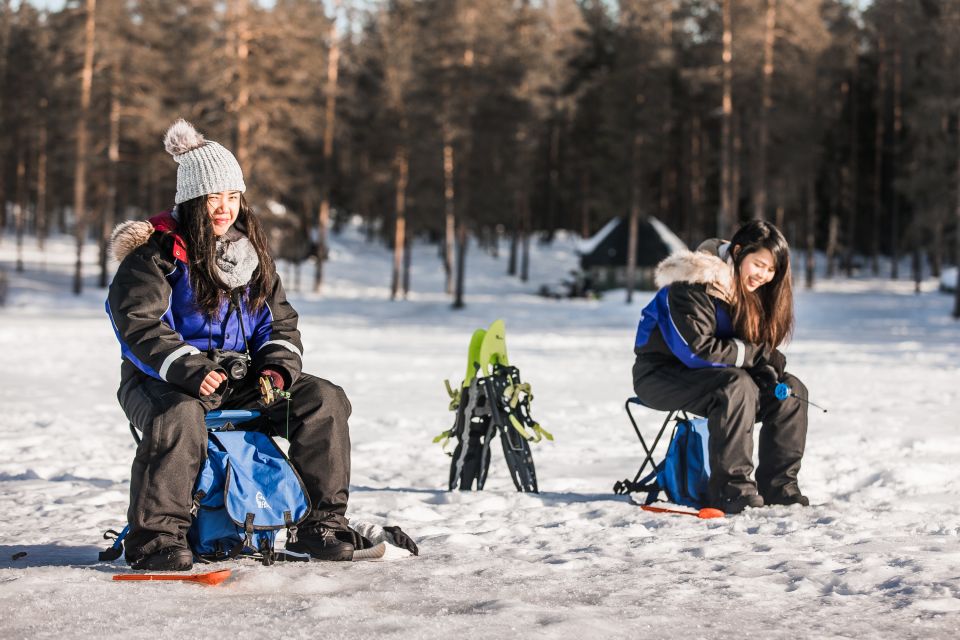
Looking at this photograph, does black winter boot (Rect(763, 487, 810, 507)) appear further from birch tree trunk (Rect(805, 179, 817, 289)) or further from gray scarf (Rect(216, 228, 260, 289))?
birch tree trunk (Rect(805, 179, 817, 289))

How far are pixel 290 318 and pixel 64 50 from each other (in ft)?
98.1

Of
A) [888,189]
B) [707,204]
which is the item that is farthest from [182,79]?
[888,189]

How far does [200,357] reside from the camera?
3.87 meters

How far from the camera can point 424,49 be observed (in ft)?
106

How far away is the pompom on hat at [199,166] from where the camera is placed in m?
4.20

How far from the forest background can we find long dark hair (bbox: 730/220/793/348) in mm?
24018

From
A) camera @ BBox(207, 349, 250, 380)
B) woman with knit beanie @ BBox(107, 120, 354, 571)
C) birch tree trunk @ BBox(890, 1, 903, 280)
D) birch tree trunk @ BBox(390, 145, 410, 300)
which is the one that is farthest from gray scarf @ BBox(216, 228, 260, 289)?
birch tree trunk @ BBox(890, 1, 903, 280)

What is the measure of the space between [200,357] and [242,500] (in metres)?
0.57

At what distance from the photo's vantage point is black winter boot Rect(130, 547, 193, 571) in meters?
3.68

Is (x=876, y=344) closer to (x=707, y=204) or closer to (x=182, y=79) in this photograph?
(x=182, y=79)

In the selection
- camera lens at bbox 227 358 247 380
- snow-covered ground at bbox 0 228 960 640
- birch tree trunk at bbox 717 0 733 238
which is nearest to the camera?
snow-covered ground at bbox 0 228 960 640

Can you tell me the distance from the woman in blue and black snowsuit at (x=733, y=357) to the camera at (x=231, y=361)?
7.44 feet

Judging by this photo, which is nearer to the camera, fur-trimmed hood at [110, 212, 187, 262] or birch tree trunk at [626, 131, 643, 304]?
fur-trimmed hood at [110, 212, 187, 262]

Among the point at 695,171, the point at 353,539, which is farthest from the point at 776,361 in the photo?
the point at 695,171
